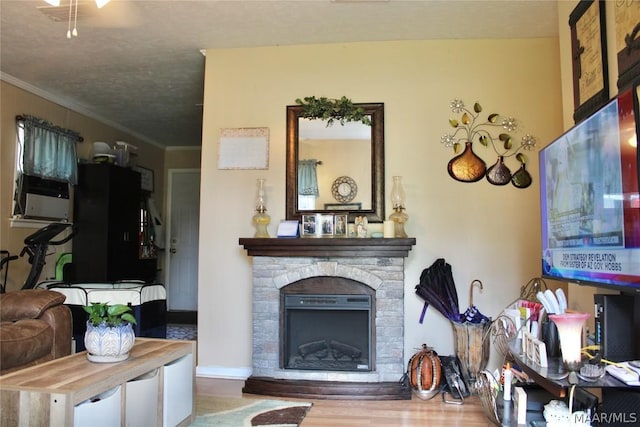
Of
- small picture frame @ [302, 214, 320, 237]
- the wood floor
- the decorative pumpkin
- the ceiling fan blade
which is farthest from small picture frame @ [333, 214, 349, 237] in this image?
the ceiling fan blade

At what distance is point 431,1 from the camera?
2.96m

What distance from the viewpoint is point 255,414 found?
2.65 metres

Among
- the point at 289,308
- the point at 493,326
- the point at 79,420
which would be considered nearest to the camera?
the point at 79,420

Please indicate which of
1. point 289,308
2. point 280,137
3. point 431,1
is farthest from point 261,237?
point 431,1

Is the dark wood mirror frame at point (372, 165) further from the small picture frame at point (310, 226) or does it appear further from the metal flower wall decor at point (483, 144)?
the metal flower wall decor at point (483, 144)

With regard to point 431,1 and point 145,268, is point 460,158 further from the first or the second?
point 145,268

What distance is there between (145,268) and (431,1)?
485 centimetres

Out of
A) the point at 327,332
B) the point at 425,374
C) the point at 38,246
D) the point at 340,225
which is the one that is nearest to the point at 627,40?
the point at 340,225

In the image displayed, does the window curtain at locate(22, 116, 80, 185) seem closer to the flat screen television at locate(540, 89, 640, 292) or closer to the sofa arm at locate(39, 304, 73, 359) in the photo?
the sofa arm at locate(39, 304, 73, 359)

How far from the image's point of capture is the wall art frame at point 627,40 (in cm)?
180

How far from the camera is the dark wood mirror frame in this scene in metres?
3.43

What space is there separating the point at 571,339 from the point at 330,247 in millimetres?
1778

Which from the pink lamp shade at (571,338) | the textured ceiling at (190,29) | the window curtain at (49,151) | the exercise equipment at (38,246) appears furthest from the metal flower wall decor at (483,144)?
the window curtain at (49,151)

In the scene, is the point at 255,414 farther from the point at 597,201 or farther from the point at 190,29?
the point at 190,29
